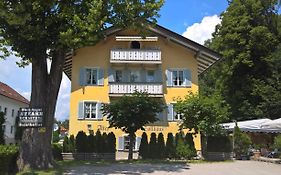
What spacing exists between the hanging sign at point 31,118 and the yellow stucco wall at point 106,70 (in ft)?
51.3

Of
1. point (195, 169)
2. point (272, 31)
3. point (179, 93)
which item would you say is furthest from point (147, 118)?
point (272, 31)

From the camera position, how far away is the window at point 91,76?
1350 inches

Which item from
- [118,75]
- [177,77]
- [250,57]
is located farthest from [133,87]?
[250,57]

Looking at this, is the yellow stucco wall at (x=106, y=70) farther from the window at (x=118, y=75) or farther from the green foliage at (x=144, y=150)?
the green foliage at (x=144, y=150)

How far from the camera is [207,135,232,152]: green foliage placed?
86.0 ft

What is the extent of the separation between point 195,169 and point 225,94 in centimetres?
2956

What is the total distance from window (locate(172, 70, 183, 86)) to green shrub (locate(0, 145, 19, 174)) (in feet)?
63.6

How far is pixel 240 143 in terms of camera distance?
89.6 ft

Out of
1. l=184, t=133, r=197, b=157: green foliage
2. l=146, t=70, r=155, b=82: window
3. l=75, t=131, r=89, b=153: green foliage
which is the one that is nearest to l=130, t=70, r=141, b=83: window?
l=146, t=70, r=155, b=82: window

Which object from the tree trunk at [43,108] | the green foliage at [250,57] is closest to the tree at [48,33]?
the tree trunk at [43,108]

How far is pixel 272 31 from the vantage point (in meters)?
45.8

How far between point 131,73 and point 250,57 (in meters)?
16.3

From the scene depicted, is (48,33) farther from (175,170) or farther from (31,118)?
(175,170)

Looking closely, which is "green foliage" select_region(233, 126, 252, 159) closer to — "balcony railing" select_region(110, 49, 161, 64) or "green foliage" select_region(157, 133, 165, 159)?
"green foliage" select_region(157, 133, 165, 159)
